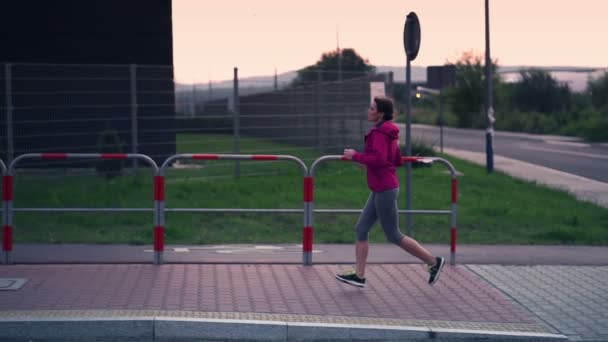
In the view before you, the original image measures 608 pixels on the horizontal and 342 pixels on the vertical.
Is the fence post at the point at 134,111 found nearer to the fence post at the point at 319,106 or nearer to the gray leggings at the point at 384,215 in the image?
the fence post at the point at 319,106

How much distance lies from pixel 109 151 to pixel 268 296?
33.7 ft

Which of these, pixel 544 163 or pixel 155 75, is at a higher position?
pixel 155 75

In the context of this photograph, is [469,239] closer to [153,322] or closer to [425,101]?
[153,322]

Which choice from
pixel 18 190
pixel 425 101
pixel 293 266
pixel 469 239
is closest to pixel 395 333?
pixel 293 266

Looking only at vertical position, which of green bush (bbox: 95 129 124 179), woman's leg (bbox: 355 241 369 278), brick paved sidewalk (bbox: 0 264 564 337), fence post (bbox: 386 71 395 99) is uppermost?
fence post (bbox: 386 71 395 99)

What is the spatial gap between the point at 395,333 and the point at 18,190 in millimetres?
10242

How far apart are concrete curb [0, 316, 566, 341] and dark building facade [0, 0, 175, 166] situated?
9391mm

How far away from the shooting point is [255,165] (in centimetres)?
2003

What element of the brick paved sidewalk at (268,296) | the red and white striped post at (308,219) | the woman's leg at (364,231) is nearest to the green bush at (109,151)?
the brick paved sidewalk at (268,296)

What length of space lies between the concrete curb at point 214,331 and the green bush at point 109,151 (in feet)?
A: 33.1

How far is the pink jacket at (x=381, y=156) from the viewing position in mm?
7652

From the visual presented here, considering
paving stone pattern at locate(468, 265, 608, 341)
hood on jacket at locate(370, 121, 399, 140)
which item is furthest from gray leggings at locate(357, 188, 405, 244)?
paving stone pattern at locate(468, 265, 608, 341)

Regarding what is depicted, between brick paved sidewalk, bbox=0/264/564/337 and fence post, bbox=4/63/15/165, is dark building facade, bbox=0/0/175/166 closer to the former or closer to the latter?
fence post, bbox=4/63/15/165

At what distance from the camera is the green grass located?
Result: 38.0 feet
